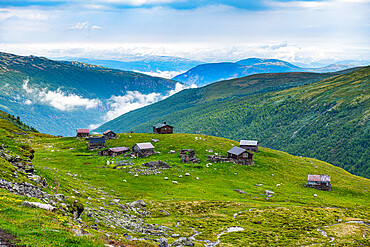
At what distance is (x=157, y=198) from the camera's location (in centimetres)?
7162

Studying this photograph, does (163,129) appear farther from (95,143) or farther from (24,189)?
(24,189)

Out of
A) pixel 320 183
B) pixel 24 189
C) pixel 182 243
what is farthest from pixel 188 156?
pixel 24 189

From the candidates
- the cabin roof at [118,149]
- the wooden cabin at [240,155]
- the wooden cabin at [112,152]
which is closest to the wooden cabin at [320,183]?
the wooden cabin at [240,155]

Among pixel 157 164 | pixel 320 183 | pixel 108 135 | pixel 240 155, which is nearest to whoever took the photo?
→ pixel 320 183

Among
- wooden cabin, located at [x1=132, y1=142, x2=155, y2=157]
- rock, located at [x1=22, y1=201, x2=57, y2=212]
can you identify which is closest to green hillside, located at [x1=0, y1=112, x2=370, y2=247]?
rock, located at [x1=22, y1=201, x2=57, y2=212]

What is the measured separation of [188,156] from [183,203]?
171ft

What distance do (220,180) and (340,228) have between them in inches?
1899

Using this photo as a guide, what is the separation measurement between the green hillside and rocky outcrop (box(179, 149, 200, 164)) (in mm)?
2398

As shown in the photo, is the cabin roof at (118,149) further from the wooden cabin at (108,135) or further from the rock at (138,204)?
the rock at (138,204)

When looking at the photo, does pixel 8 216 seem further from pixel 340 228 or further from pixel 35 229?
pixel 340 228

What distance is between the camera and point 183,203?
68625mm

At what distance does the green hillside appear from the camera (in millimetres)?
28834

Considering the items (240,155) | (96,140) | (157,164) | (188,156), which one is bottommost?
(157,164)

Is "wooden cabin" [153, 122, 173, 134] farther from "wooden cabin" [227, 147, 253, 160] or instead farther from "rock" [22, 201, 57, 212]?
"rock" [22, 201, 57, 212]
